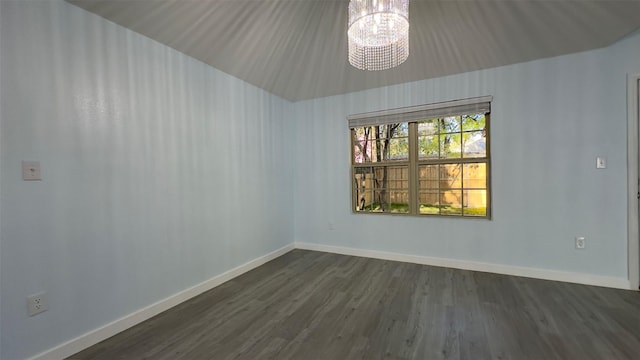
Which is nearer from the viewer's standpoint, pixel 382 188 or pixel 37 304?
pixel 37 304

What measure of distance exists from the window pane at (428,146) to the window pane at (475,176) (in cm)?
41

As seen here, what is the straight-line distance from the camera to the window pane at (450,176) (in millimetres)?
3336

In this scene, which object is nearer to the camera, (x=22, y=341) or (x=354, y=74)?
(x=22, y=341)

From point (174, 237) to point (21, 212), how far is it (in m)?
1.04

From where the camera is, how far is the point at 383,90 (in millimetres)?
3633

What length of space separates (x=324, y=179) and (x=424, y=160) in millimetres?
1458

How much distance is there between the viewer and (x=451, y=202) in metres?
3.36

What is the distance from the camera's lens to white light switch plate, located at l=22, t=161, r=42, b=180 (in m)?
1.60

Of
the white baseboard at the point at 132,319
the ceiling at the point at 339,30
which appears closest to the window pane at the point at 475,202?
the ceiling at the point at 339,30

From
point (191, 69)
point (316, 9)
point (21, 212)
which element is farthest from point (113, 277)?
point (316, 9)

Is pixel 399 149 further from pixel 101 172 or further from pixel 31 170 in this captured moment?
pixel 31 170

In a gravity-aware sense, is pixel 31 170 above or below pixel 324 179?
above

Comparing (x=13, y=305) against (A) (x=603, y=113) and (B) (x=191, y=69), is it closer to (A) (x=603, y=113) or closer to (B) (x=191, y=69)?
(B) (x=191, y=69)

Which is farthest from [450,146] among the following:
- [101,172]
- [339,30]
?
[101,172]
